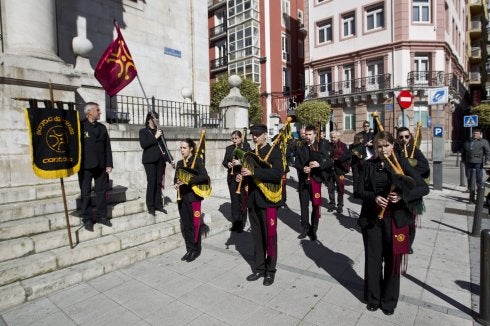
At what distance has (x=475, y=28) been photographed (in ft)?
135

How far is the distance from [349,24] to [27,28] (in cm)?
2663

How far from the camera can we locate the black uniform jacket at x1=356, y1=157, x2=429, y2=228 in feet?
10.4

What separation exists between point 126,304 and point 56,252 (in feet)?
5.36

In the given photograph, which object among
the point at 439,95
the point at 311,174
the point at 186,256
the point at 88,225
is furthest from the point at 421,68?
the point at 88,225

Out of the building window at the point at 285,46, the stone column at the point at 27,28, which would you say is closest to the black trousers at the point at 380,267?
the stone column at the point at 27,28

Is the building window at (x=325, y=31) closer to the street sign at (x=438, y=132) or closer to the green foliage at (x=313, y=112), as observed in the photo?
the green foliage at (x=313, y=112)

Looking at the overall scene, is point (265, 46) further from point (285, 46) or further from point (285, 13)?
point (285, 13)

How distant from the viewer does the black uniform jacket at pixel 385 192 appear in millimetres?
3163

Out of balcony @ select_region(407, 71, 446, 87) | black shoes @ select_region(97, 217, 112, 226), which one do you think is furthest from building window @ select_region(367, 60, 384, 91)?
black shoes @ select_region(97, 217, 112, 226)

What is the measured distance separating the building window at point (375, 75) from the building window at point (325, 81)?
12.0ft

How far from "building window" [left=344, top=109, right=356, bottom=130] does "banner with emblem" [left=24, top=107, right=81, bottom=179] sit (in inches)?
1032

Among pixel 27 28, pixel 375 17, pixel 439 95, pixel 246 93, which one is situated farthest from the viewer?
pixel 246 93

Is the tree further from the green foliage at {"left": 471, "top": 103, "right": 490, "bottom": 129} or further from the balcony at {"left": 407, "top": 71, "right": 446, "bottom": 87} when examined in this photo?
the green foliage at {"left": 471, "top": 103, "right": 490, "bottom": 129}

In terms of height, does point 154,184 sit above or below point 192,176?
below
